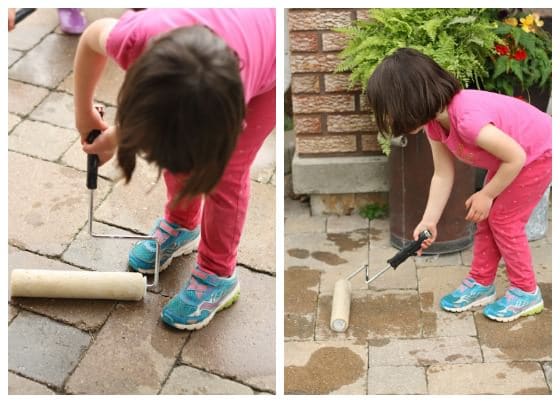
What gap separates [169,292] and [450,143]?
936 millimetres

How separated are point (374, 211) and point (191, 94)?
6.13 feet

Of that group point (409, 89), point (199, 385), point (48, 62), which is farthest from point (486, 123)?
point (48, 62)

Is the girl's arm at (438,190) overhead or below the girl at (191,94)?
below

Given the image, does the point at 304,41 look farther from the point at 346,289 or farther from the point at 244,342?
the point at 244,342

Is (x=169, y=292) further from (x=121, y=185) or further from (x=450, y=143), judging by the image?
(x=450, y=143)

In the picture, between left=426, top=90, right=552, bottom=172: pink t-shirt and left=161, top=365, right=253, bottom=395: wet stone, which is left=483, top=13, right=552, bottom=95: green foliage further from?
left=161, top=365, right=253, bottom=395: wet stone

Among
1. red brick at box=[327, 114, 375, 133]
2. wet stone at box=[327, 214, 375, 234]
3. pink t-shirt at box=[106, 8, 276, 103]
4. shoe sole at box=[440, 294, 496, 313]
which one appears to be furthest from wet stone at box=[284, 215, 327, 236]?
pink t-shirt at box=[106, 8, 276, 103]

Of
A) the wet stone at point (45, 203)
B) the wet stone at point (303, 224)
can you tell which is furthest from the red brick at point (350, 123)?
the wet stone at point (45, 203)

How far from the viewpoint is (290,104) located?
356 cm

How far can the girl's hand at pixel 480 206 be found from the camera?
8.33ft

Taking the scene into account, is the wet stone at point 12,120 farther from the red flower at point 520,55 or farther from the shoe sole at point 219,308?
the red flower at point 520,55

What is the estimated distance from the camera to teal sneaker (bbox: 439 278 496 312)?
2.82 m

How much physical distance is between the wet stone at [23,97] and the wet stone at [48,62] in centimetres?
4
